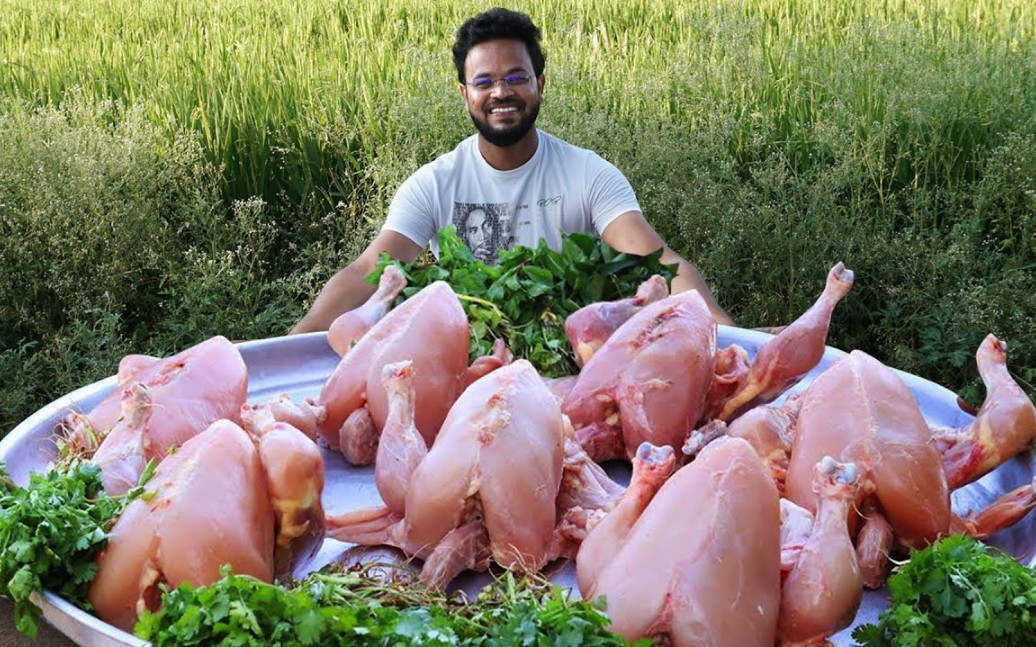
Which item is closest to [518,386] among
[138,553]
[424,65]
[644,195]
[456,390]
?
[456,390]

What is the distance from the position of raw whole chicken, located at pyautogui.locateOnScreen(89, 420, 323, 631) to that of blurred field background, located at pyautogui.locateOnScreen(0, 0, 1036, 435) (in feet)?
10.5

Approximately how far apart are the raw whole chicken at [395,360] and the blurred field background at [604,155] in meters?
2.80

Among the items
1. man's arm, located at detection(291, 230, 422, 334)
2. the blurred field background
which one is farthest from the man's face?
the blurred field background

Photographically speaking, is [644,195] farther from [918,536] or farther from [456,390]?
[918,536]

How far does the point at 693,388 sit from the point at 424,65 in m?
4.50

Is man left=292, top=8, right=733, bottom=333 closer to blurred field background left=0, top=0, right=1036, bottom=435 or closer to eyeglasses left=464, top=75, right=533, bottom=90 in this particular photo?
eyeglasses left=464, top=75, right=533, bottom=90

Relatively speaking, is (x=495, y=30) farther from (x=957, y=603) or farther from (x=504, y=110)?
(x=957, y=603)

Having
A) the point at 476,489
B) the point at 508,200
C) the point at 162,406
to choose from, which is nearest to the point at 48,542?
the point at 162,406

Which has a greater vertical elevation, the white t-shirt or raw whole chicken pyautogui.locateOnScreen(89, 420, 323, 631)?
raw whole chicken pyautogui.locateOnScreen(89, 420, 323, 631)

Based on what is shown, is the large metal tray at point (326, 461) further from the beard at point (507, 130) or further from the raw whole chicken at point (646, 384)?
the beard at point (507, 130)

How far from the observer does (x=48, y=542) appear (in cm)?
171

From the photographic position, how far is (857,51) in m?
6.36

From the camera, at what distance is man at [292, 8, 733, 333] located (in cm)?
425

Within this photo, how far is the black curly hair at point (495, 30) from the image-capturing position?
4258mm
